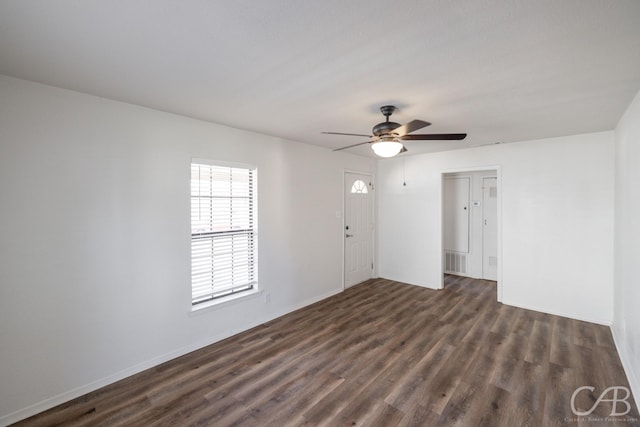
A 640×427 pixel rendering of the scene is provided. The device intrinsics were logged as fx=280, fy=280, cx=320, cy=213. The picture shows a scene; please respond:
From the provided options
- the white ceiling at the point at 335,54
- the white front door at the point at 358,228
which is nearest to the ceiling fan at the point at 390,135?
the white ceiling at the point at 335,54

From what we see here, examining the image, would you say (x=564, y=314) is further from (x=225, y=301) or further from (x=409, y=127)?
(x=225, y=301)

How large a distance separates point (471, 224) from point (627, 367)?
3.49 meters

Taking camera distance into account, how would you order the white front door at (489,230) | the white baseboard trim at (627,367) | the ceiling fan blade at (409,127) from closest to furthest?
the white baseboard trim at (627,367) < the ceiling fan blade at (409,127) < the white front door at (489,230)

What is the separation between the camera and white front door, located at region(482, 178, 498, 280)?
5582 millimetres

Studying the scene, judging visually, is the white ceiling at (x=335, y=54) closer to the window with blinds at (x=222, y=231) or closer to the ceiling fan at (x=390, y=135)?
the ceiling fan at (x=390, y=135)

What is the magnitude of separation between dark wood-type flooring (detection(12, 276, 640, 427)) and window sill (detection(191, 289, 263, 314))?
→ 0.42 m

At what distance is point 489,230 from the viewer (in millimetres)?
5637

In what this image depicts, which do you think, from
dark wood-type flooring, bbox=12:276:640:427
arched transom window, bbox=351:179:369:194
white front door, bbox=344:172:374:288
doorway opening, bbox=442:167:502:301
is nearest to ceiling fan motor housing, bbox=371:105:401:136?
dark wood-type flooring, bbox=12:276:640:427

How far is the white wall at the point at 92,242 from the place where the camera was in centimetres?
212

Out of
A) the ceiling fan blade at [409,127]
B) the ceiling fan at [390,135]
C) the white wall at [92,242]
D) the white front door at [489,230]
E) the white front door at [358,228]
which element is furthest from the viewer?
the white front door at [489,230]

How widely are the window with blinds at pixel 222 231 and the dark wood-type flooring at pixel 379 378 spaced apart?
26.4 inches

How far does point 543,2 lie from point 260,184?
3.09m

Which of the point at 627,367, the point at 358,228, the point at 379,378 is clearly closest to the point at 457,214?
the point at 358,228

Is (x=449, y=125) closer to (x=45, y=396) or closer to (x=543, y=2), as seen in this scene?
(x=543, y=2)
